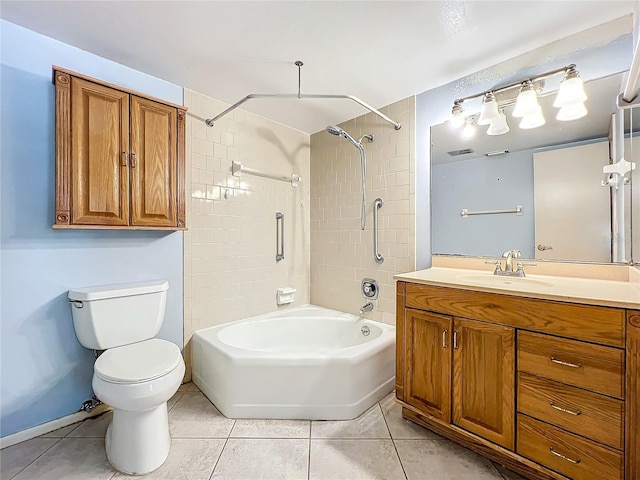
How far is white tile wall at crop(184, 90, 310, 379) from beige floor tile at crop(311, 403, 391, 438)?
1161 millimetres

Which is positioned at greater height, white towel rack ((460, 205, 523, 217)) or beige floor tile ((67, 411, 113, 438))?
white towel rack ((460, 205, 523, 217))

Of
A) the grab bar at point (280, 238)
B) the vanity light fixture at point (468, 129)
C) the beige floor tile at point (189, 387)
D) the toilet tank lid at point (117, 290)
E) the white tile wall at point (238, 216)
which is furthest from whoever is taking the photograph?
the grab bar at point (280, 238)

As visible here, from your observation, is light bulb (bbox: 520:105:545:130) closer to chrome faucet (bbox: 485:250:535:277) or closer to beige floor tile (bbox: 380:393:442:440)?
chrome faucet (bbox: 485:250:535:277)

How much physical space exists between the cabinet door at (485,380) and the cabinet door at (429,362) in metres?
0.05

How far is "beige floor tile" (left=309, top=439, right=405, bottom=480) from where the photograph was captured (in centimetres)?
139

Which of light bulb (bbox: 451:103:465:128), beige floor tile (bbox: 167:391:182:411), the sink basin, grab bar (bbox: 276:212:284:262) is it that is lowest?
beige floor tile (bbox: 167:391:182:411)

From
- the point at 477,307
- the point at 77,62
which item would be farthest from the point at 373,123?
the point at 77,62

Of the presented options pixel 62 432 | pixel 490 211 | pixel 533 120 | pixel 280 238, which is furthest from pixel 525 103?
pixel 62 432

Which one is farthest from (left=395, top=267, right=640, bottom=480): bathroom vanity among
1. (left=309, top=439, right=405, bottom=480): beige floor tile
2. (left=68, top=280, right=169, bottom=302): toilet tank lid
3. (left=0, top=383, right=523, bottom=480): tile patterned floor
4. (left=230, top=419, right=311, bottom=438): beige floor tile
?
(left=68, top=280, right=169, bottom=302): toilet tank lid

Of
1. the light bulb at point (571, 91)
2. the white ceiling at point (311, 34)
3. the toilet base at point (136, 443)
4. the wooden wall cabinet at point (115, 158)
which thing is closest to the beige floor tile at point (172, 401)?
the toilet base at point (136, 443)

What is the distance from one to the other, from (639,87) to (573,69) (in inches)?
11.9

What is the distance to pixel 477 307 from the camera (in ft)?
4.78

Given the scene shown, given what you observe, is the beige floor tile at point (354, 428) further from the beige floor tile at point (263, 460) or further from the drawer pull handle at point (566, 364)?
the drawer pull handle at point (566, 364)

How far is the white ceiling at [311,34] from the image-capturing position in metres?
1.42
